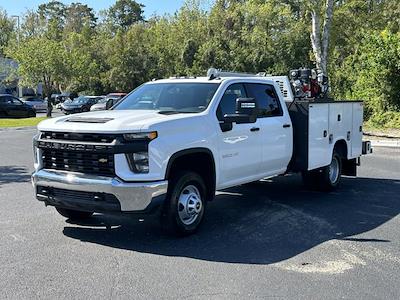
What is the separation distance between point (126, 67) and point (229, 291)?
5305cm

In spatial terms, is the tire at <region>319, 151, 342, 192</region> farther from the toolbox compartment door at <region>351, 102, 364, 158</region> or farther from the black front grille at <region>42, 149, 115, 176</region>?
the black front grille at <region>42, 149, 115, 176</region>

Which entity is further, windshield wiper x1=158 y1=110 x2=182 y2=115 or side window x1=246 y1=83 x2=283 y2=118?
side window x1=246 y1=83 x2=283 y2=118

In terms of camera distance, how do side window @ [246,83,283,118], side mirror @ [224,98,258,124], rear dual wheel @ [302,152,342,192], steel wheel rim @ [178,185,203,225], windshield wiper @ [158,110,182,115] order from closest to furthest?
steel wheel rim @ [178,185,203,225] → windshield wiper @ [158,110,182,115] → side mirror @ [224,98,258,124] → side window @ [246,83,283,118] → rear dual wheel @ [302,152,342,192]

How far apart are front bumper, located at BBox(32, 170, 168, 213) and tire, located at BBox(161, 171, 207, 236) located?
23 cm

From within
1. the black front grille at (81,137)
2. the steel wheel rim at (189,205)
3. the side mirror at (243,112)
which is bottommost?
the steel wheel rim at (189,205)

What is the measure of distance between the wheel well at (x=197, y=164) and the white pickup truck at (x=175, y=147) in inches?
0.5

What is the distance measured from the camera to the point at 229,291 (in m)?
4.89

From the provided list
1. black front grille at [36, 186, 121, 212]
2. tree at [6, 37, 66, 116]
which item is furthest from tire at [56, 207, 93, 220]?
tree at [6, 37, 66, 116]

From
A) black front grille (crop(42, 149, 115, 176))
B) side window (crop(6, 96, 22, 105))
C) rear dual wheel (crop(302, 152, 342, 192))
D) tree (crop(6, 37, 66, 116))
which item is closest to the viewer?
black front grille (crop(42, 149, 115, 176))

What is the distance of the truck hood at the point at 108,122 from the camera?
6039 millimetres

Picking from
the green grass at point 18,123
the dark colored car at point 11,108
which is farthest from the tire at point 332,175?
the dark colored car at point 11,108

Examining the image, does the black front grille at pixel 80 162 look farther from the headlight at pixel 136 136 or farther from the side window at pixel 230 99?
the side window at pixel 230 99

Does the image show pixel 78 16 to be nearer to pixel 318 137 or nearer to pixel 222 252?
pixel 318 137

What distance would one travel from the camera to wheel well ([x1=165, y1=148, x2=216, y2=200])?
21.0 feet
